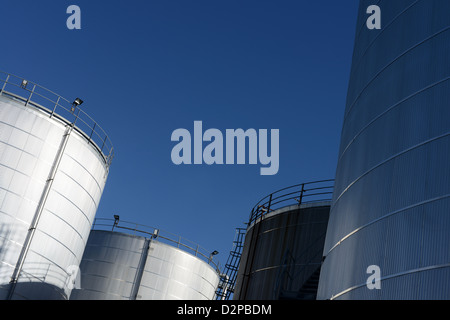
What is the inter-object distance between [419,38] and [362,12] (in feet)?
17.0

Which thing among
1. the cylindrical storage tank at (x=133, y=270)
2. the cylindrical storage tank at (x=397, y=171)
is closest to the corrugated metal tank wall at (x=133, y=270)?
the cylindrical storage tank at (x=133, y=270)

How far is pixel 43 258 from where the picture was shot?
21.8 m

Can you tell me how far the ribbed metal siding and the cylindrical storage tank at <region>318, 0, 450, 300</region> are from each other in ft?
38.6

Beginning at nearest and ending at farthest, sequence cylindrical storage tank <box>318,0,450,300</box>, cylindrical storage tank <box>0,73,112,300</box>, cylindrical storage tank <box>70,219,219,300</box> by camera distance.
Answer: cylindrical storage tank <box>318,0,450,300</box>
cylindrical storage tank <box>0,73,112,300</box>
cylindrical storage tank <box>70,219,219,300</box>

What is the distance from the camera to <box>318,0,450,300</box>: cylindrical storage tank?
34.3 feet

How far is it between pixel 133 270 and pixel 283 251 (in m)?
12.0

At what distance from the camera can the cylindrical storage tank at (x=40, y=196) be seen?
68.3 feet

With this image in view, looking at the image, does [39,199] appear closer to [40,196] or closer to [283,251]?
[40,196]

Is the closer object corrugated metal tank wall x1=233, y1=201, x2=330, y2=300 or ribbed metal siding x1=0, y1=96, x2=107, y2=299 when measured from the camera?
ribbed metal siding x1=0, y1=96, x2=107, y2=299

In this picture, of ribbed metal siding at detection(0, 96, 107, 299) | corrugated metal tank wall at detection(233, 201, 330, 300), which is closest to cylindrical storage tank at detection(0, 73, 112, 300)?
ribbed metal siding at detection(0, 96, 107, 299)

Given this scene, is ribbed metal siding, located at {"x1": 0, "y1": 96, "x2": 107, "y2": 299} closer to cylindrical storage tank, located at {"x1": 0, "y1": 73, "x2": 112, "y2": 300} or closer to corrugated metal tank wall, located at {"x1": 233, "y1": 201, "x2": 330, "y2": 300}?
cylindrical storage tank, located at {"x1": 0, "y1": 73, "x2": 112, "y2": 300}

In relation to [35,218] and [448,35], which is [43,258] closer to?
[35,218]

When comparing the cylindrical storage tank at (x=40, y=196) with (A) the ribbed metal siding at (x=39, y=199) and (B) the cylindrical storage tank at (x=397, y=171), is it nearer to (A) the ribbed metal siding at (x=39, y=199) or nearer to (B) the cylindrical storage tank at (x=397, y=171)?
(A) the ribbed metal siding at (x=39, y=199)

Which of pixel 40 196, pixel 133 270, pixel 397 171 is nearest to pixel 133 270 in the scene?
pixel 133 270
